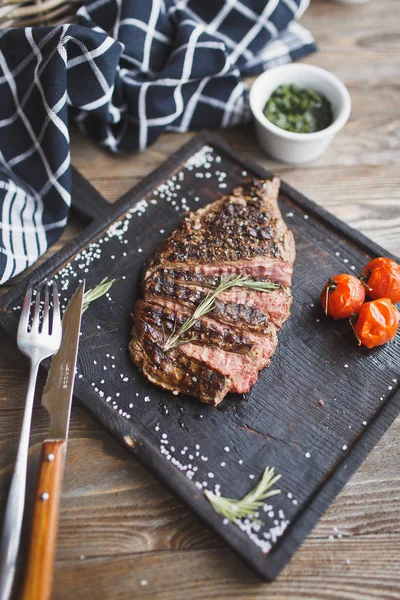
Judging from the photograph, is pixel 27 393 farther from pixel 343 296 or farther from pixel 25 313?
pixel 343 296

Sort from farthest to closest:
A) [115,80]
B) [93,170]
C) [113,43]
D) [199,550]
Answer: [93,170]
[115,80]
[113,43]
[199,550]

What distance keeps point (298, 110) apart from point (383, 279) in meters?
1.22

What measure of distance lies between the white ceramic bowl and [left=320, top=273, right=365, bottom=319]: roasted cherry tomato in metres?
0.91

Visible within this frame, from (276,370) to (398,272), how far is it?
0.75 metres

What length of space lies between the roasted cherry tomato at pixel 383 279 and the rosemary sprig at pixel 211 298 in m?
0.47

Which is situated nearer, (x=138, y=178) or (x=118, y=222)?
(x=118, y=222)

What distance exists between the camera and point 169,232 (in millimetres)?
3066

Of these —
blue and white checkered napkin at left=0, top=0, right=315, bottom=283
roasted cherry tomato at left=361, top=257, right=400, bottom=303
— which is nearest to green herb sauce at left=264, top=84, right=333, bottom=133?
blue and white checkered napkin at left=0, top=0, right=315, bottom=283

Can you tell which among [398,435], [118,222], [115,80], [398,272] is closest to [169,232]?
[118,222]

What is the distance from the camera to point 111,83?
302 centimetres

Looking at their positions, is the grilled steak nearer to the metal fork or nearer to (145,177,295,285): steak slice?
(145,177,295,285): steak slice

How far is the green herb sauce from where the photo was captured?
3.32 meters

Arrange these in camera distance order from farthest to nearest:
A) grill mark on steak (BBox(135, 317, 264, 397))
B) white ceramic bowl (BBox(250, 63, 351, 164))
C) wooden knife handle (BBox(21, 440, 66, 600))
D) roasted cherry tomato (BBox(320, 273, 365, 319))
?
1. white ceramic bowl (BBox(250, 63, 351, 164))
2. roasted cherry tomato (BBox(320, 273, 365, 319))
3. grill mark on steak (BBox(135, 317, 264, 397))
4. wooden knife handle (BBox(21, 440, 66, 600))

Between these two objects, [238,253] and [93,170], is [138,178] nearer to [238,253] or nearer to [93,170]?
[93,170]
